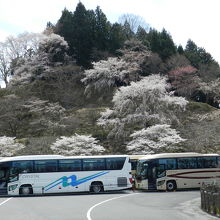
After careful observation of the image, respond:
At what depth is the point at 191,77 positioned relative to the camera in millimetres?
58906

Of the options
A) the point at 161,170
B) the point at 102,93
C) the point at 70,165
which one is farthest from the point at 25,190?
the point at 102,93

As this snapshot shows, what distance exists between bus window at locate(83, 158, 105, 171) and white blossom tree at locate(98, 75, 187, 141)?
17383 millimetres

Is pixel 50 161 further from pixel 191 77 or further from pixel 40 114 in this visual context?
pixel 191 77

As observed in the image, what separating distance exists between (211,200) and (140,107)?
1234 inches

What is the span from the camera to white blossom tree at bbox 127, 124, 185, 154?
4147 centimetres

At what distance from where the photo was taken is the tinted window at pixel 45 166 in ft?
91.1

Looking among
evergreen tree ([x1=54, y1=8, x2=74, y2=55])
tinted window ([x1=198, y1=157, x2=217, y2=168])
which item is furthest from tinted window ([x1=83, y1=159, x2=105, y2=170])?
evergreen tree ([x1=54, y1=8, x2=74, y2=55])

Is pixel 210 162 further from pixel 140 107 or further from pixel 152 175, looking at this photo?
pixel 140 107

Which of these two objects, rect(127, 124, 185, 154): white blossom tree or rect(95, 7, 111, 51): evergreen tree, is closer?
rect(127, 124, 185, 154): white blossom tree

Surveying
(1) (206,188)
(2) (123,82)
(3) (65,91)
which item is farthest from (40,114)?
(1) (206,188)

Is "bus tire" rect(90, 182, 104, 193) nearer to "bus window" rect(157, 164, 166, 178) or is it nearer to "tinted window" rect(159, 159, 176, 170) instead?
"bus window" rect(157, 164, 166, 178)

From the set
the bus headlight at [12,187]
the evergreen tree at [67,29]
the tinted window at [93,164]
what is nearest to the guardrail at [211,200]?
the tinted window at [93,164]

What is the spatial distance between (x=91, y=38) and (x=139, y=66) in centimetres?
1037

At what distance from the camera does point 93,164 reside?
28.7m
